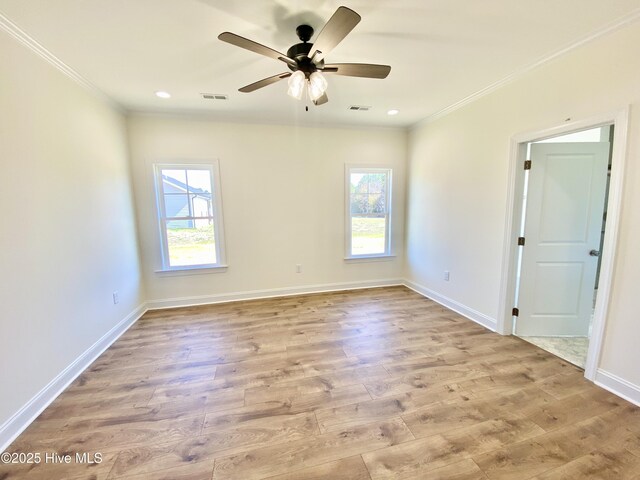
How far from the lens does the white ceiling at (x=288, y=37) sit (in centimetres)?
165

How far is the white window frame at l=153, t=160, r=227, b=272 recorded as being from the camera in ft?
11.8

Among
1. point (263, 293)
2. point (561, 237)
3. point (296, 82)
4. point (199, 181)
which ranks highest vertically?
point (296, 82)

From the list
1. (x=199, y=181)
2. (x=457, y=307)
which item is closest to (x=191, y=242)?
(x=199, y=181)

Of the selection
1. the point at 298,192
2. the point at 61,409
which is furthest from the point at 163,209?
the point at 61,409

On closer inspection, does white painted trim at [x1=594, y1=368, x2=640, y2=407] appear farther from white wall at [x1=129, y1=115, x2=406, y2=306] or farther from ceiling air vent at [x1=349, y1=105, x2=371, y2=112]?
ceiling air vent at [x1=349, y1=105, x2=371, y2=112]

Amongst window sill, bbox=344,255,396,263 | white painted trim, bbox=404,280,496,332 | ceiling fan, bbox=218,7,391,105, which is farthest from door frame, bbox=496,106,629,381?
A: window sill, bbox=344,255,396,263

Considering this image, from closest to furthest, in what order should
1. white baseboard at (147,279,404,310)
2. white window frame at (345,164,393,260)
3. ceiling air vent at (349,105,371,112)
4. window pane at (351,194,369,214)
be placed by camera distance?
ceiling air vent at (349,105,371,112) → white baseboard at (147,279,404,310) → white window frame at (345,164,393,260) → window pane at (351,194,369,214)

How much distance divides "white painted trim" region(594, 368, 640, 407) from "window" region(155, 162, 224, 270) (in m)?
4.16

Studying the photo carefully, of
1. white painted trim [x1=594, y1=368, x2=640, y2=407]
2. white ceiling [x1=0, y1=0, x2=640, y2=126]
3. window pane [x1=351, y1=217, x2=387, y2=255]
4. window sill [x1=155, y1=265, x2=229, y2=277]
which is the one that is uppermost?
white ceiling [x1=0, y1=0, x2=640, y2=126]

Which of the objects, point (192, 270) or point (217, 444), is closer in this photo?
point (217, 444)

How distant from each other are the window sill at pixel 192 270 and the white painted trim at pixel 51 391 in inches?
33.1

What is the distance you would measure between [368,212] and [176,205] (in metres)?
2.93

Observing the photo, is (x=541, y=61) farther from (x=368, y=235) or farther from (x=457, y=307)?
(x=368, y=235)

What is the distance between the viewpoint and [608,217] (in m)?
1.96
